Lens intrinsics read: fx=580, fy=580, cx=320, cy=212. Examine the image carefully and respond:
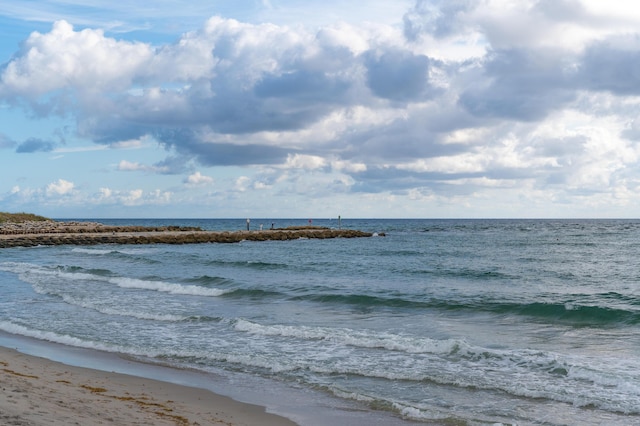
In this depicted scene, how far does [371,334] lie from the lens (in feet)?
48.3

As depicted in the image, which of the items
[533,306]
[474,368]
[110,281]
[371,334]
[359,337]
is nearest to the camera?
[474,368]

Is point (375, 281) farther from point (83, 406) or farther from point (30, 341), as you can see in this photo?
point (83, 406)

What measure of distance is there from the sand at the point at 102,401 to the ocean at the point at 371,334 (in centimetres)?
68

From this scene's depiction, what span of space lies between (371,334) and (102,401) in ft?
25.3

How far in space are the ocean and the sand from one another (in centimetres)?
68

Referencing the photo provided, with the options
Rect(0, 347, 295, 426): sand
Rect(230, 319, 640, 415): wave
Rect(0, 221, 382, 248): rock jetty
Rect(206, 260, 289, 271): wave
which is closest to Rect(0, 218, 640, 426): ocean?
Rect(230, 319, 640, 415): wave

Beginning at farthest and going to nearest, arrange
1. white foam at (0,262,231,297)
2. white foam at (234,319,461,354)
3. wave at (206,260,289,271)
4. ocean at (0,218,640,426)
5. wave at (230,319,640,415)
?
wave at (206,260,289,271) < white foam at (0,262,231,297) < white foam at (234,319,461,354) < wave at (230,319,640,415) < ocean at (0,218,640,426)

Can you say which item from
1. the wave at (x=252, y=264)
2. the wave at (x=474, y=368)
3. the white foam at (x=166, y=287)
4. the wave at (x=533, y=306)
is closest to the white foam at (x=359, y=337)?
the wave at (x=474, y=368)

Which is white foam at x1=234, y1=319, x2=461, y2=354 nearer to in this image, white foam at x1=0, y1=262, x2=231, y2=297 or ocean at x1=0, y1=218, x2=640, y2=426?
ocean at x1=0, y1=218, x2=640, y2=426

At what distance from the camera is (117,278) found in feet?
89.9

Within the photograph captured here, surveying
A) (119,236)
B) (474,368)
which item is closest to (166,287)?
(474,368)

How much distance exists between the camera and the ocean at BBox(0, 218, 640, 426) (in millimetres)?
9430

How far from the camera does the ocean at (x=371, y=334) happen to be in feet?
30.9

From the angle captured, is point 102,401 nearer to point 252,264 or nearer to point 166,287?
point 166,287
